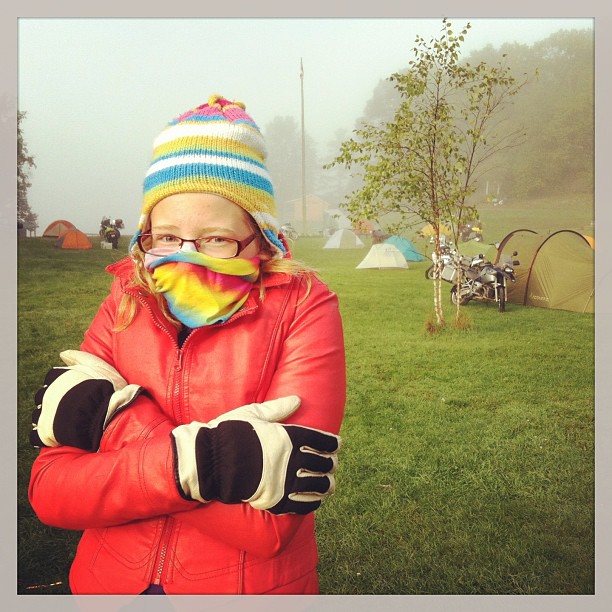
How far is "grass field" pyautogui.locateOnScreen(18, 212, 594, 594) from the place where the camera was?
7.31ft

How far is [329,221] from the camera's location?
3.01 metres

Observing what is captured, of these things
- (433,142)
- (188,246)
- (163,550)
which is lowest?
(163,550)

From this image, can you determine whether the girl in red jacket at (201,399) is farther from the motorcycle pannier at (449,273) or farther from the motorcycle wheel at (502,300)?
the motorcycle wheel at (502,300)

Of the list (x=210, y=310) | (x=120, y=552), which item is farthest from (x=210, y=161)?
(x=120, y=552)

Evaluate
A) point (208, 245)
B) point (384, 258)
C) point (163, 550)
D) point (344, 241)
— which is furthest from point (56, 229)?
point (163, 550)

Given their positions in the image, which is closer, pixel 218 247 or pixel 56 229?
pixel 218 247

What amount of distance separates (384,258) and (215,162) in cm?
217

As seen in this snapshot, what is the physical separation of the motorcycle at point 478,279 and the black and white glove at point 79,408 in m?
2.19

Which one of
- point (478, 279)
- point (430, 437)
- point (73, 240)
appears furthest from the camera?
point (478, 279)

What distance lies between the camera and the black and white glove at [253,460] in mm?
1018

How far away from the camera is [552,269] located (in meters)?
2.94

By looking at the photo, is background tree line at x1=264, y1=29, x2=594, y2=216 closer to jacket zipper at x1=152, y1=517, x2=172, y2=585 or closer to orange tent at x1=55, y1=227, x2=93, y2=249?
orange tent at x1=55, y1=227, x2=93, y2=249

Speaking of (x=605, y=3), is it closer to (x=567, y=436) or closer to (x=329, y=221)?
(x=329, y=221)

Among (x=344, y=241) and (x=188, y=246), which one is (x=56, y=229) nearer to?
(x=344, y=241)
